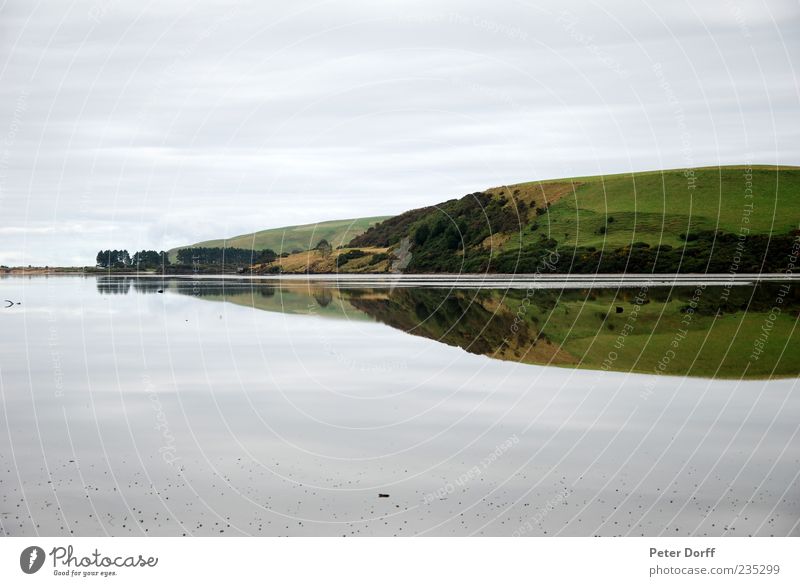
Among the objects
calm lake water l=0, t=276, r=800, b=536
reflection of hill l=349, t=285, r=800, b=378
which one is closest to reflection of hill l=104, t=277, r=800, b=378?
reflection of hill l=349, t=285, r=800, b=378

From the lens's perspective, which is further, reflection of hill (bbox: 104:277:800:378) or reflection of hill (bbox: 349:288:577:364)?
reflection of hill (bbox: 349:288:577:364)

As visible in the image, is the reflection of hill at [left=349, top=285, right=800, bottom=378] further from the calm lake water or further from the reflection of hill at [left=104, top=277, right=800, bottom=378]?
the calm lake water

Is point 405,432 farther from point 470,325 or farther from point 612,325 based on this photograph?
point 612,325

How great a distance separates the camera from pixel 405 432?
76.4 ft

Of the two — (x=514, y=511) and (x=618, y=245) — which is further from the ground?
(x=618, y=245)

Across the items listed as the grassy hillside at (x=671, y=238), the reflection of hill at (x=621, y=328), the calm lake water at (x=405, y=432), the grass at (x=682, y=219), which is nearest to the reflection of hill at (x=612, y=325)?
the reflection of hill at (x=621, y=328)

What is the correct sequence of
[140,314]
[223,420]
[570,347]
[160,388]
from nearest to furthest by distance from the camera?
[223,420] → [160,388] → [570,347] → [140,314]

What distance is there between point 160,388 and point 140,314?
36.4m

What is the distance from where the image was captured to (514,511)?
1616 centimetres

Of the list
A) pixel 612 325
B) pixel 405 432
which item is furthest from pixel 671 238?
pixel 405 432

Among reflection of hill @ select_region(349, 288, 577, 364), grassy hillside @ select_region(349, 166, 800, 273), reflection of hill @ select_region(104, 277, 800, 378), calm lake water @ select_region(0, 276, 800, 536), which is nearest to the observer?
calm lake water @ select_region(0, 276, 800, 536)

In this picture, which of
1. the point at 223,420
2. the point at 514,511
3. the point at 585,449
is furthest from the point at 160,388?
the point at 514,511

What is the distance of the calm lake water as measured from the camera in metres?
16.1
